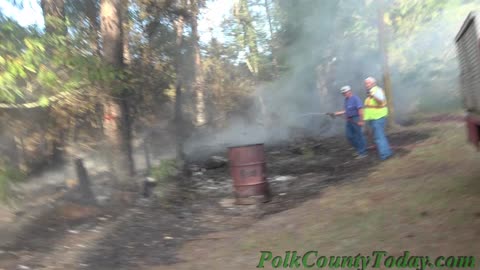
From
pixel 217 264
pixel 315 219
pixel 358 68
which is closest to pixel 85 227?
pixel 217 264

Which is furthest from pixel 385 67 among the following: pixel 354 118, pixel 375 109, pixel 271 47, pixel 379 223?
pixel 271 47

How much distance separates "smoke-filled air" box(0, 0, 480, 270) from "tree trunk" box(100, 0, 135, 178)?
0.08 ft

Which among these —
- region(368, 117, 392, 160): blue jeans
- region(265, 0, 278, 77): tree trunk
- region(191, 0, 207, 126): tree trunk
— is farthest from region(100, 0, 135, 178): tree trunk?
region(265, 0, 278, 77): tree trunk

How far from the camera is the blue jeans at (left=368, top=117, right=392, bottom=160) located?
858cm

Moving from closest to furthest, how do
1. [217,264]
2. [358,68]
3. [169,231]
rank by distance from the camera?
[217,264]
[169,231]
[358,68]

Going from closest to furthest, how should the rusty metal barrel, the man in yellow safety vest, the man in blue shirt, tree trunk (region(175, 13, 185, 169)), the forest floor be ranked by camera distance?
1. the forest floor
2. the rusty metal barrel
3. the man in yellow safety vest
4. the man in blue shirt
5. tree trunk (region(175, 13, 185, 169))

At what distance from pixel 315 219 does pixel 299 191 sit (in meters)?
2.36

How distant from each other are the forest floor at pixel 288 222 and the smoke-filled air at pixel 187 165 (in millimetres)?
26

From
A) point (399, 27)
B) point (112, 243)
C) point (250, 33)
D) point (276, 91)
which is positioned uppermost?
point (250, 33)

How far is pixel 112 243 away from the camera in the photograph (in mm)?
5805

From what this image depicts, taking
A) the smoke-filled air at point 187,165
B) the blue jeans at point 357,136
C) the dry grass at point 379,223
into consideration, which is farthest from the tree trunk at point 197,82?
the dry grass at point 379,223

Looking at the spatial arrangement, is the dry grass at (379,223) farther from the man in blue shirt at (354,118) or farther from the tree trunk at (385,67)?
the tree trunk at (385,67)

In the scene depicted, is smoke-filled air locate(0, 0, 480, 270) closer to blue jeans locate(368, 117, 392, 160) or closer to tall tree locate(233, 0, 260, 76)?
blue jeans locate(368, 117, 392, 160)

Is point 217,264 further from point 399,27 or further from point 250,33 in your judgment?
point 250,33
